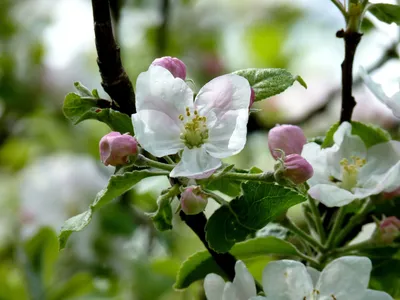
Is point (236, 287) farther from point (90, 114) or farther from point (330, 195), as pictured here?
point (90, 114)

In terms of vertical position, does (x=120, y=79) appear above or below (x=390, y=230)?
above

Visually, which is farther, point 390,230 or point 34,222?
point 34,222

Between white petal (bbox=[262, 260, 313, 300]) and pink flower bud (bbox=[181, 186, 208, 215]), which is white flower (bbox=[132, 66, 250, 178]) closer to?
pink flower bud (bbox=[181, 186, 208, 215])

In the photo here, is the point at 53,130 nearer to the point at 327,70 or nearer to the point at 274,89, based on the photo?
the point at 327,70

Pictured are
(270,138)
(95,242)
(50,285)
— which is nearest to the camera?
(270,138)

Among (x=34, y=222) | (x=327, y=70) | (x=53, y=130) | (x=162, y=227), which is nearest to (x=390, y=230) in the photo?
(x=162, y=227)

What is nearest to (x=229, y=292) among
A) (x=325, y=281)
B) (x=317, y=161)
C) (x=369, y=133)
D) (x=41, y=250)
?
(x=325, y=281)

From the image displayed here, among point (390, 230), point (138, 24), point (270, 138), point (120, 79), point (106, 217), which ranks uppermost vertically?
point (120, 79)
